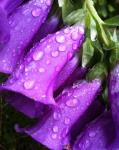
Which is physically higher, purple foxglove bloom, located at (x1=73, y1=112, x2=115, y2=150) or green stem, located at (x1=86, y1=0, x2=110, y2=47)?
green stem, located at (x1=86, y1=0, x2=110, y2=47)

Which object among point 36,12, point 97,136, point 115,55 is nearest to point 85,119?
point 97,136

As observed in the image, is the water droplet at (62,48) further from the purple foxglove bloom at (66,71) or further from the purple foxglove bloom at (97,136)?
the purple foxglove bloom at (97,136)

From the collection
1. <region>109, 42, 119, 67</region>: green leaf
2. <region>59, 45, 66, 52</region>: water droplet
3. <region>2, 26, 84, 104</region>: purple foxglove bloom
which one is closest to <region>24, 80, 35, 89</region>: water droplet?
<region>2, 26, 84, 104</region>: purple foxglove bloom

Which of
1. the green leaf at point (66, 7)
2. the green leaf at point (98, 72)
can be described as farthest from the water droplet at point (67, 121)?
the green leaf at point (66, 7)

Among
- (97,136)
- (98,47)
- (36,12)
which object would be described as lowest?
(97,136)

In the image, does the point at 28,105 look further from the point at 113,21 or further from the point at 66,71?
the point at 113,21

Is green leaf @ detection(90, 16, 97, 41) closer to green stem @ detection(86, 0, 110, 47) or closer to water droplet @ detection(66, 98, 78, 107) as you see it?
green stem @ detection(86, 0, 110, 47)
